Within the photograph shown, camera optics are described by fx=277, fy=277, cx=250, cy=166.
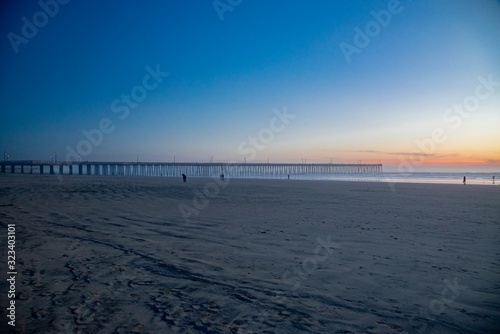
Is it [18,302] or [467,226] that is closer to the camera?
[18,302]

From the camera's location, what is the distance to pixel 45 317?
10.8 feet

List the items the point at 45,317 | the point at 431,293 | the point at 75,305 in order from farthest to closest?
the point at 431,293 < the point at 75,305 < the point at 45,317

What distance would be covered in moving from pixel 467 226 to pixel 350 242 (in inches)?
207

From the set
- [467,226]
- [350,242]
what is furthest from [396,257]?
[467,226]

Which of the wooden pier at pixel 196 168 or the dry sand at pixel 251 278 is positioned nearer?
the dry sand at pixel 251 278

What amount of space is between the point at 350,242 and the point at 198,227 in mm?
4514

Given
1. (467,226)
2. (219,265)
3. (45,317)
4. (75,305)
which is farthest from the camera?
(467,226)

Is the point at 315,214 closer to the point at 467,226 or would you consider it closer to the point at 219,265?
the point at 467,226

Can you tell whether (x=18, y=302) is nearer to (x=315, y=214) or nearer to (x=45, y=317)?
(x=45, y=317)

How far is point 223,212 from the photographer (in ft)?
38.9

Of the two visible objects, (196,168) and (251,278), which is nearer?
(251,278)

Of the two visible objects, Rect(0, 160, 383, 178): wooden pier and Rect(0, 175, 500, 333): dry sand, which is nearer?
Rect(0, 175, 500, 333): dry sand

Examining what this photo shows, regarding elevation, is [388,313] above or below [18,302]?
below

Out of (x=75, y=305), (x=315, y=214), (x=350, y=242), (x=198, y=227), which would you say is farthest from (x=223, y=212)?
(x=75, y=305)
